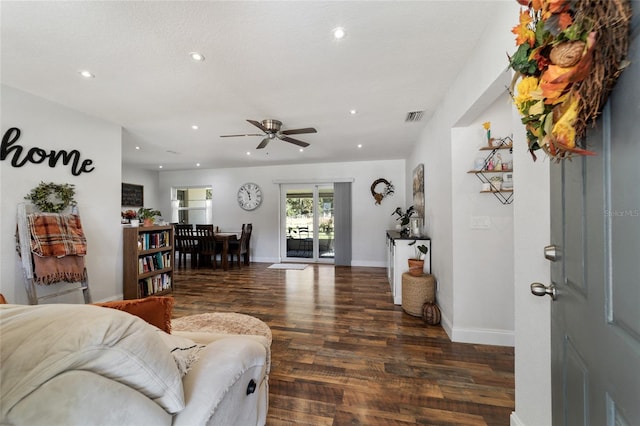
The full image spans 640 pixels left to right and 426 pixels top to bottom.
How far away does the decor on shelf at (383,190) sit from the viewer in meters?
5.62

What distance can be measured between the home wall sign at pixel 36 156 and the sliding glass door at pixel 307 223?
12.7 ft

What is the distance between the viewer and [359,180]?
582cm

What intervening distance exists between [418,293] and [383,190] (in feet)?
10.5

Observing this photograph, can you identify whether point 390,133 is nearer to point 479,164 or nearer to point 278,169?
point 479,164

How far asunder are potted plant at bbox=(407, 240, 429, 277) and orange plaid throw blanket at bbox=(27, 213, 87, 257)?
3885 mm

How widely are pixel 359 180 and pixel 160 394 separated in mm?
5468

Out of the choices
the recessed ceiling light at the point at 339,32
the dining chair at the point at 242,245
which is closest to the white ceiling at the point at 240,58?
the recessed ceiling light at the point at 339,32

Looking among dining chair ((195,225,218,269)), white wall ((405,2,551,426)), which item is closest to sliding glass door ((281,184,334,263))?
dining chair ((195,225,218,269))

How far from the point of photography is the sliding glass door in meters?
6.09

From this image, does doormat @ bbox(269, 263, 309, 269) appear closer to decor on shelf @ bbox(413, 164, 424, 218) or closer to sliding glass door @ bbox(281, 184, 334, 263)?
sliding glass door @ bbox(281, 184, 334, 263)

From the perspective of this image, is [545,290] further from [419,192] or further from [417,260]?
[419,192]

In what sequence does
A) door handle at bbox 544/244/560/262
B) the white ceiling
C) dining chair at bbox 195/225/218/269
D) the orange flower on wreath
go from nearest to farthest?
the orange flower on wreath, door handle at bbox 544/244/560/262, the white ceiling, dining chair at bbox 195/225/218/269

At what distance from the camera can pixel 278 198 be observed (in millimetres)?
6312

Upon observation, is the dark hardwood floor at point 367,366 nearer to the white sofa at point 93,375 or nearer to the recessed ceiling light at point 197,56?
the white sofa at point 93,375
